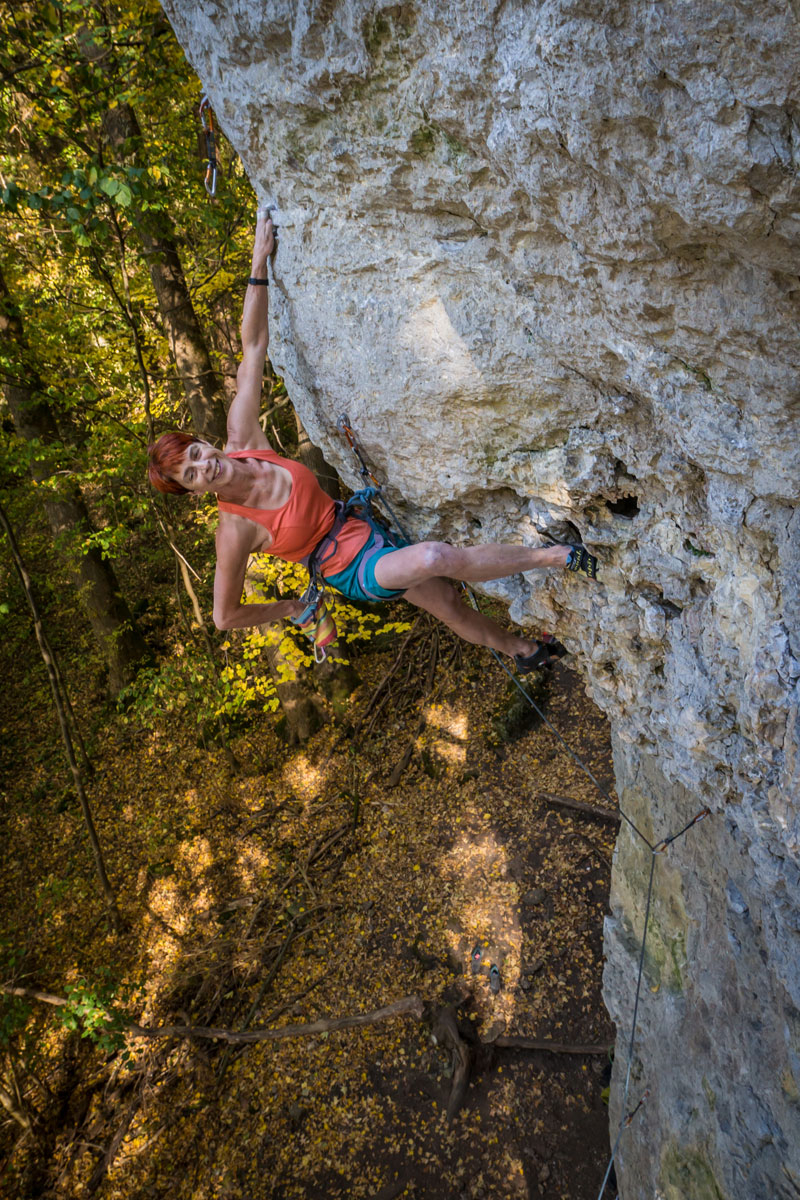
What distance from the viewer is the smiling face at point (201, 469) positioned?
3.23 metres

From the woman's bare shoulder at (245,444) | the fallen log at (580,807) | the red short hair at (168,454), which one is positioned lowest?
the fallen log at (580,807)

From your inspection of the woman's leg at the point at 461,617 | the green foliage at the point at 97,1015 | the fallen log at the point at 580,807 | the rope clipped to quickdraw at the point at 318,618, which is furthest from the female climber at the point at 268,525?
the fallen log at the point at 580,807

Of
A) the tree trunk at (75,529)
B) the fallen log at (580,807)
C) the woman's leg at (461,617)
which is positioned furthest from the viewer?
the tree trunk at (75,529)

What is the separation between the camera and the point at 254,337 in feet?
11.1

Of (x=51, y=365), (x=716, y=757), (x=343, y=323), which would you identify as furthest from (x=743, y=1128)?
(x=51, y=365)

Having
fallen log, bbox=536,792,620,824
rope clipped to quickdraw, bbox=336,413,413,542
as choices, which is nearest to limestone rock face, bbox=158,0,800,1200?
rope clipped to quickdraw, bbox=336,413,413,542

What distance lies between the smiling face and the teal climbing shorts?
788 mm

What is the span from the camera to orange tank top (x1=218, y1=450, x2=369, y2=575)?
3.48 meters

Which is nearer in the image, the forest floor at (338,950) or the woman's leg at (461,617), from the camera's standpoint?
the woman's leg at (461,617)

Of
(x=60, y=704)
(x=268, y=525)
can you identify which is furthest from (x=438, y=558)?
(x=60, y=704)

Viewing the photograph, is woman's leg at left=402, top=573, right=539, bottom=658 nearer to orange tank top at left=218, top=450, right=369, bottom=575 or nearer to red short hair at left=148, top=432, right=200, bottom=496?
orange tank top at left=218, top=450, right=369, bottom=575

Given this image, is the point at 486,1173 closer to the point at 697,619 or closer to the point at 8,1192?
the point at 8,1192

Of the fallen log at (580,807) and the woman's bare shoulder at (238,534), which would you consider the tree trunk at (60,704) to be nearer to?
the woman's bare shoulder at (238,534)

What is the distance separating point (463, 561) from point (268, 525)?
1.09m
